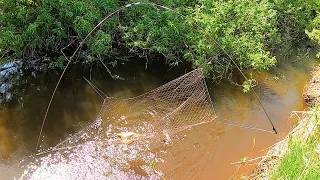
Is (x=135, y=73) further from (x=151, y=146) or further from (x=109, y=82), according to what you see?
(x=151, y=146)

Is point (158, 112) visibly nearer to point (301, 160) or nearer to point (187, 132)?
point (187, 132)

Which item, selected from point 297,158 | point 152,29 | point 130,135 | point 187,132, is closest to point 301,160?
point 297,158

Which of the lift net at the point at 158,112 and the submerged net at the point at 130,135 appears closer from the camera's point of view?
the submerged net at the point at 130,135

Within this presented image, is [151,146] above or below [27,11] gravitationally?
below

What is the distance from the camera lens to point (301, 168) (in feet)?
14.8

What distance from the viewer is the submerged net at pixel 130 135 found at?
5.45 metres

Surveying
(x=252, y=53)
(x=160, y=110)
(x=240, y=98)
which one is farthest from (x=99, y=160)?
(x=252, y=53)

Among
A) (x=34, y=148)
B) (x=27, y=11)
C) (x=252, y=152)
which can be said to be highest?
(x=27, y=11)

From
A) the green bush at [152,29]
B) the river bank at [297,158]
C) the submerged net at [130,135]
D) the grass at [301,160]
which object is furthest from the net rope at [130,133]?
the grass at [301,160]

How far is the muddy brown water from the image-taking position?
5766mm

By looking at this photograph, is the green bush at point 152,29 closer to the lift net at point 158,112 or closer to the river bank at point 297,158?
the lift net at point 158,112

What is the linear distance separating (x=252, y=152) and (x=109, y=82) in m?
3.12

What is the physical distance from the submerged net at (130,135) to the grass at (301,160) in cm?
178

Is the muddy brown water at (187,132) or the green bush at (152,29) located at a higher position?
the green bush at (152,29)
